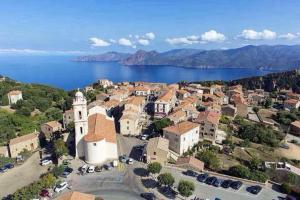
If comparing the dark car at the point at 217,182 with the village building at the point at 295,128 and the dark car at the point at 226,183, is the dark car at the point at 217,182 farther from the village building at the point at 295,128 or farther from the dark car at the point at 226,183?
the village building at the point at 295,128

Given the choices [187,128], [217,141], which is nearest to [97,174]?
[187,128]

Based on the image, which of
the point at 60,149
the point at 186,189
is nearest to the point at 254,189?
the point at 186,189

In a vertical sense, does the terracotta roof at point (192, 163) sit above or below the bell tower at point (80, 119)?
below

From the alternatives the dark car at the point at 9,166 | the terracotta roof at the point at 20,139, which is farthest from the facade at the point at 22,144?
the dark car at the point at 9,166

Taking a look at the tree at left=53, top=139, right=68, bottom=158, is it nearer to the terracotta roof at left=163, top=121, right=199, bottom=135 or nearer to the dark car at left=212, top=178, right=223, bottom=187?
the terracotta roof at left=163, top=121, right=199, bottom=135

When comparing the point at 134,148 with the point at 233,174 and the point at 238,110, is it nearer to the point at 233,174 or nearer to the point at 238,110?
the point at 233,174

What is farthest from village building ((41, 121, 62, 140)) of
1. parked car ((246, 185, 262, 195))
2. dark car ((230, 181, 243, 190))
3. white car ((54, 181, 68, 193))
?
parked car ((246, 185, 262, 195))

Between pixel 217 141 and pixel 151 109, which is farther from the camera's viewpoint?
pixel 151 109
